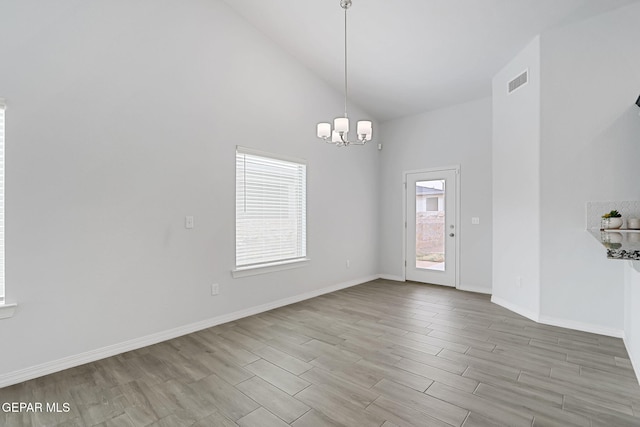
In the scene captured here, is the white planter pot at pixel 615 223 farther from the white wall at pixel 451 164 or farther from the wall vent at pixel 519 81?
the white wall at pixel 451 164

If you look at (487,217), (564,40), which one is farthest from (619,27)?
(487,217)

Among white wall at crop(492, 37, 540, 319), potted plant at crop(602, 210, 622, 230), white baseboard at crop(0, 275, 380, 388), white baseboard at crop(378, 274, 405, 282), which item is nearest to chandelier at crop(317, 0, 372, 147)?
white wall at crop(492, 37, 540, 319)

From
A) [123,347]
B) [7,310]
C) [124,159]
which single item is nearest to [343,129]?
[124,159]

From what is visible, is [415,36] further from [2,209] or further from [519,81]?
[2,209]

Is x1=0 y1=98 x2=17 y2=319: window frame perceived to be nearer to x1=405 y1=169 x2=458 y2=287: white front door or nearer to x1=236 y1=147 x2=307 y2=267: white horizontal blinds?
x1=236 y1=147 x2=307 y2=267: white horizontal blinds

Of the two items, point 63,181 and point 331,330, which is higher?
point 63,181

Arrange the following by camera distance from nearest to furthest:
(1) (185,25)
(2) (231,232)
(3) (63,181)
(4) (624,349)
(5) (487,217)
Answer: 1. (3) (63,181)
2. (4) (624,349)
3. (1) (185,25)
4. (2) (231,232)
5. (5) (487,217)

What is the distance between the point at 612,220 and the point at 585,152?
2.65 feet

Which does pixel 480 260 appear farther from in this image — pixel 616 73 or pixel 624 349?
pixel 616 73

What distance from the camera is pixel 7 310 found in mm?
2488

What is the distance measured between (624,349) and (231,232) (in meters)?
4.28

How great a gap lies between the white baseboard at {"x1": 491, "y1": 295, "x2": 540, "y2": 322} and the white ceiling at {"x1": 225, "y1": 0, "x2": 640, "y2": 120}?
3254 mm

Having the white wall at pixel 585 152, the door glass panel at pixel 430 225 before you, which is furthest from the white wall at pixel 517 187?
the door glass panel at pixel 430 225

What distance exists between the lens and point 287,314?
13.9 feet
